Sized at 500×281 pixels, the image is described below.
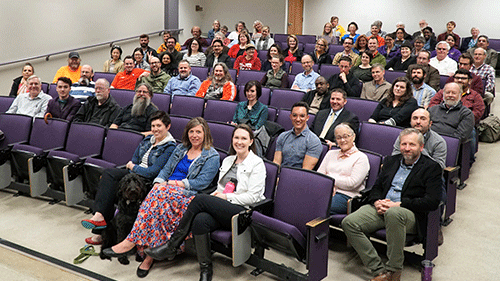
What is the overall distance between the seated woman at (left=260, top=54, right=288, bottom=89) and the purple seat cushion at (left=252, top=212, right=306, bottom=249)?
3.07 m

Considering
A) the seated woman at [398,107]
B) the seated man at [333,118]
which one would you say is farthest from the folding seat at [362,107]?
the seated man at [333,118]

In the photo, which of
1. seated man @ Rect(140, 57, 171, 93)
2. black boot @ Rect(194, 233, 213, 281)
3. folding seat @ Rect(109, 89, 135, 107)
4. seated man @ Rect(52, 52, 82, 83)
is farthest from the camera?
seated man @ Rect(52, 52, 82, 83)

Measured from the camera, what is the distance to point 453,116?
157 inches

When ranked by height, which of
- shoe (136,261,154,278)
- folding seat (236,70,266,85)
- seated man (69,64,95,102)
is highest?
folding seat (236,70,266,85)

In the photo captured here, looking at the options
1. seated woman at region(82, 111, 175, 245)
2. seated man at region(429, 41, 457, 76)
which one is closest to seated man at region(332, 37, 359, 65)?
seated man at region(429, 41, 457, 76)

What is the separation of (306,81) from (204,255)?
3113 mm

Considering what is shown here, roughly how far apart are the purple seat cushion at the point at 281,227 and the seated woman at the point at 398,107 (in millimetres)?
1736

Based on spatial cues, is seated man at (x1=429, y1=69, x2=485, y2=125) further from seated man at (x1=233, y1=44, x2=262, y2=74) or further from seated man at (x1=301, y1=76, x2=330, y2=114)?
seated man at (x1=233, y1=44, x2=262, y2=74)

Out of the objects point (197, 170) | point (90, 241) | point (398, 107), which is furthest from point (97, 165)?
point (398, 107)

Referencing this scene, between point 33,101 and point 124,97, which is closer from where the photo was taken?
point 33,101

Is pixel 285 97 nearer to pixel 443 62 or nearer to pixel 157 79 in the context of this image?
pixel 157 79

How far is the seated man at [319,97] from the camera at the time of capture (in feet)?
15.2

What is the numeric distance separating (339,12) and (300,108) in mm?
7860

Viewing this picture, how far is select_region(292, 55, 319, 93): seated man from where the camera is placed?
5441mm
